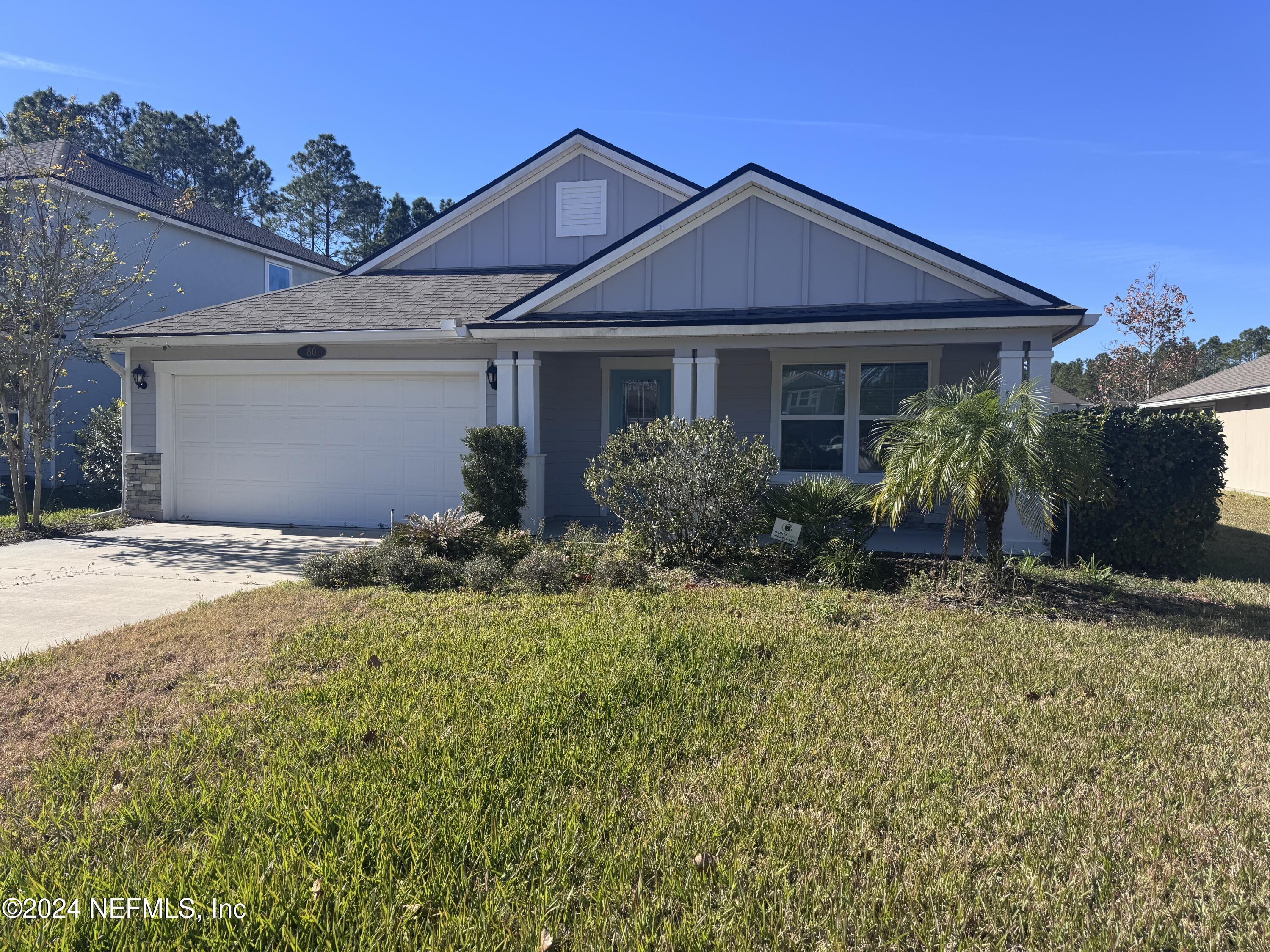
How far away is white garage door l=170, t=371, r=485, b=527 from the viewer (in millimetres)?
11477

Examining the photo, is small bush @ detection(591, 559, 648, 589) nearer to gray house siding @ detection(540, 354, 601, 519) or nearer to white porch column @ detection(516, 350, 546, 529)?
white porch column @ detection(516, 350, 546, 529)

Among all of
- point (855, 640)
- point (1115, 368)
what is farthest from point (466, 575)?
point (1115, 368)

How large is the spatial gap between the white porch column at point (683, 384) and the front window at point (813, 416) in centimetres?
228

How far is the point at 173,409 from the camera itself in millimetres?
12188

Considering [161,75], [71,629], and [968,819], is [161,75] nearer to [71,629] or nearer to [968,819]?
[71,629]

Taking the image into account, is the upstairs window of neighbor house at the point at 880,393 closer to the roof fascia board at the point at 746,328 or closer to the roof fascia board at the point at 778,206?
the roof fascia board at the point at 778,206

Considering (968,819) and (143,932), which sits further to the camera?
(968,819)

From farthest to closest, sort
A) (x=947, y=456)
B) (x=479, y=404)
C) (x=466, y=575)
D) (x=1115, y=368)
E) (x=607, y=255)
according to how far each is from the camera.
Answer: (x=1115, y=368) < (x=479, y=404) < (x=607, y=255) < (x=466, y=575) < (x=947, y=456)

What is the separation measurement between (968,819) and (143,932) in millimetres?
3022

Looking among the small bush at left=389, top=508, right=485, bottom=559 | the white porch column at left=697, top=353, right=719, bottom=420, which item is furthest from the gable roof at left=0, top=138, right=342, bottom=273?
the white porch column at left=697, top=353, right=719, bottom=420

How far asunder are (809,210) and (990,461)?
459 centimetres

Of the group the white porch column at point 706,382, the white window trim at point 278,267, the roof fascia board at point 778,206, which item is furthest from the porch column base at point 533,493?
the white window trim at point 278,267

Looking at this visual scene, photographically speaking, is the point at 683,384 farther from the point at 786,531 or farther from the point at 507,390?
the point at 786,531

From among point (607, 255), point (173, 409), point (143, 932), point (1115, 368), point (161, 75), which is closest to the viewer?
point (143, 932)
